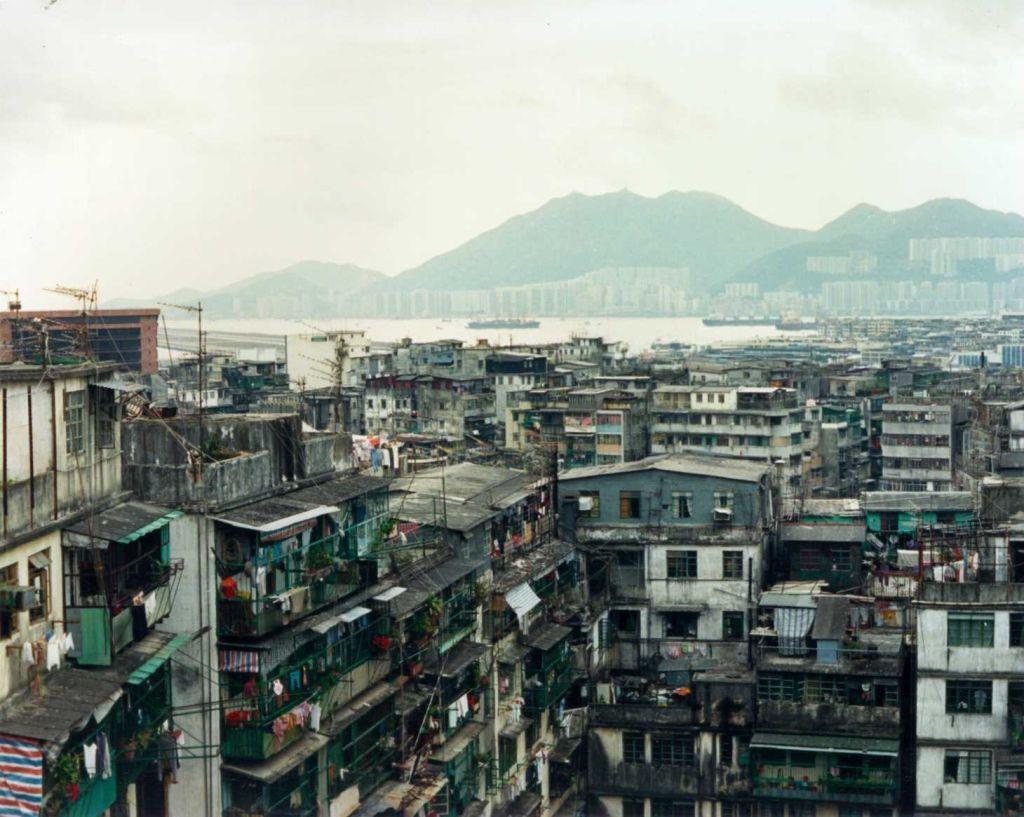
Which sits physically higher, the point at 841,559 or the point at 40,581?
the point at 40,581

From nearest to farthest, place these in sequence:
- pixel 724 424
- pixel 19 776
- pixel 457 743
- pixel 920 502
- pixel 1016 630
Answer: pixel 19 776
pixel 457 743
pixel 1016 630
pixel 920 502
pixel 724 424

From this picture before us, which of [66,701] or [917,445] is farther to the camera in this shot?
[917,445]

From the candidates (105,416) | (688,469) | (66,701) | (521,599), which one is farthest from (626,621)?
(66,701)

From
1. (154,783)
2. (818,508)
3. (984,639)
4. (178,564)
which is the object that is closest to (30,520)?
(178,564)

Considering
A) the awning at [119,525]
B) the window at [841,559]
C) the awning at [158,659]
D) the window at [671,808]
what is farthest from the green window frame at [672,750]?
the awning at [119,525]

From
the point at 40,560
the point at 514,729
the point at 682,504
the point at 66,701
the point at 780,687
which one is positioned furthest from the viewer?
the point at 682,504

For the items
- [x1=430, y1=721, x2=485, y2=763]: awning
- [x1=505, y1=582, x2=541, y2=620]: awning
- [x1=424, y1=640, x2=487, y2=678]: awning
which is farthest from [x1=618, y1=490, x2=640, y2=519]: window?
[x1=430, y1=721, x2=485, y2=763]: awning

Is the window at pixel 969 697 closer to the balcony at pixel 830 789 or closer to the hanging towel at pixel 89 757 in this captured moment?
the balcony at pixel 830 789

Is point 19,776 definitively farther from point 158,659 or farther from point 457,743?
point 457,743
